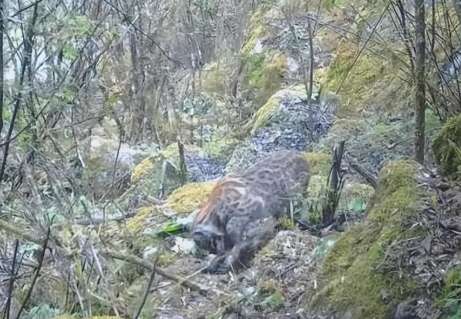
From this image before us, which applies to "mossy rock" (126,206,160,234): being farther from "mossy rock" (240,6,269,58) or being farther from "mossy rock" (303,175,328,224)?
"mossy rock" (240,6,269,58)

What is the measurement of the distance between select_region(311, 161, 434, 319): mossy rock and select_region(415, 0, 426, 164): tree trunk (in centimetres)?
74

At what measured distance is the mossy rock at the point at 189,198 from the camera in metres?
5.82

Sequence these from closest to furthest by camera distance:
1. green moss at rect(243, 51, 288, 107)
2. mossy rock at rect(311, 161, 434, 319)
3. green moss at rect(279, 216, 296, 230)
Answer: mossy rock at rect(311, 161, 434, 319) → green moss at rect(279, 216, 296, 230) → green moss at rect(243, 51, 288, 107)

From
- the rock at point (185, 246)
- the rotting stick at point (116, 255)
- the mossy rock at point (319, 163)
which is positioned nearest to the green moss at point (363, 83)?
the mossy rock at point (319, 163)

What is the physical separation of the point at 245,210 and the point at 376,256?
174 centimetres

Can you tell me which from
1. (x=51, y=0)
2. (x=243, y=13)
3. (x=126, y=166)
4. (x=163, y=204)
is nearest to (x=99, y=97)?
(x=163, y=204)

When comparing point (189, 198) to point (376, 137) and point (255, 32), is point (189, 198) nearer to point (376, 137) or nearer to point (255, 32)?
point (376, 137)

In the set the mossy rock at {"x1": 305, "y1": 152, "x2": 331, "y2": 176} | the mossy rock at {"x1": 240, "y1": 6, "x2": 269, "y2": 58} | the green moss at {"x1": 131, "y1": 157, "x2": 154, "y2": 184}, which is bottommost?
the green moss at {"x1": 131, "y1": 157, "x2": 154, "y2": 184}

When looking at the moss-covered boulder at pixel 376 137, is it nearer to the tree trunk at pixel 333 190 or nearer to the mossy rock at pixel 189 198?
the tree trunk at pixel 333 190

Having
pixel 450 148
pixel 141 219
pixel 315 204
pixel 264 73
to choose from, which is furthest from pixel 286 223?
pixel 264 73

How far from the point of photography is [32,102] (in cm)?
→ 364

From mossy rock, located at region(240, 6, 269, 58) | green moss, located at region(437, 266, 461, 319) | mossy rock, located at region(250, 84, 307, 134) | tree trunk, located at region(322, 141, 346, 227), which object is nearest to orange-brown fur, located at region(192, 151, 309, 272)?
tree trunk, located at region(322, 141, 346, 227)

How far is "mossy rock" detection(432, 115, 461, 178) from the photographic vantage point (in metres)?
3.60

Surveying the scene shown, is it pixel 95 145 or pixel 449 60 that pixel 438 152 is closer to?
pixel 449 60
